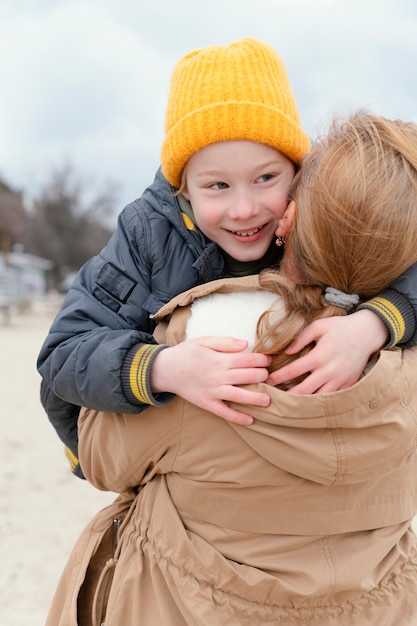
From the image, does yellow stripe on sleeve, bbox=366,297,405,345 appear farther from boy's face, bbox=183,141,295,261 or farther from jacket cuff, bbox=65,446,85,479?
jacket cuff, bbox=65,446,85,479

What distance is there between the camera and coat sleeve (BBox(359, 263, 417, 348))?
4.53ft

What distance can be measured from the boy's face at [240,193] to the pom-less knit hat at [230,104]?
3cm

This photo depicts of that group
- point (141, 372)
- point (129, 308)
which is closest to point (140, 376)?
point (141, 372)

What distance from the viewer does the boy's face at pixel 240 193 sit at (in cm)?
172

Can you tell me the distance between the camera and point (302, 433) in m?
1.30

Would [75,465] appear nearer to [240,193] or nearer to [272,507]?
[272,507]

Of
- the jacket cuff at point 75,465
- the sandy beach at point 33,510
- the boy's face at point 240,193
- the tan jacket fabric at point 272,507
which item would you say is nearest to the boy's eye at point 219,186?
the boy's face at point 240,193

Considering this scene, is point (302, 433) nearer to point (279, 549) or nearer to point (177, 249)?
point (279, 549)

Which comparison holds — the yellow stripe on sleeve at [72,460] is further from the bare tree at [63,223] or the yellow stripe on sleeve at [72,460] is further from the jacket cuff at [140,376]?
the bare tree at [63,223]

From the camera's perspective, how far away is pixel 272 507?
1.37 m

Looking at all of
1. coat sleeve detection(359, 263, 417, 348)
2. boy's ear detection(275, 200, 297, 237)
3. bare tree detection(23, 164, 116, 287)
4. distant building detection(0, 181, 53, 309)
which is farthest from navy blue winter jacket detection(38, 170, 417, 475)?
bare tree detection(23, 164, 116, 287)

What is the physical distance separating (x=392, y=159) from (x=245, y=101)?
60cm

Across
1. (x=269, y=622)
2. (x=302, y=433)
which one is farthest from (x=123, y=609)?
(x=302, y=433)

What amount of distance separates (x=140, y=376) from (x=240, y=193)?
0.59m
